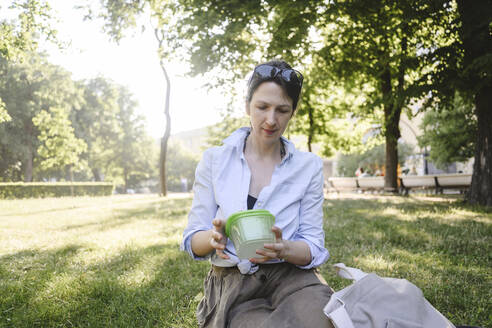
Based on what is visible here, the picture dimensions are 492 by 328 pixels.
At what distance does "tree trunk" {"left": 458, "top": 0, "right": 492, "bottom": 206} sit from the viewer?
25.0 feet

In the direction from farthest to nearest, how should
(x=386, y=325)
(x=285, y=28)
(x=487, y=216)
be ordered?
(x=285, y=28) < (x=487, y=216) < (x=386, y=325)

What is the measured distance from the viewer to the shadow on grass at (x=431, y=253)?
3252mm

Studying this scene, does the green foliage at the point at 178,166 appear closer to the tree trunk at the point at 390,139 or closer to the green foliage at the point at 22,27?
the tree trunk at the point at 390,139

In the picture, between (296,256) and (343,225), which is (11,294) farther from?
(343,225)

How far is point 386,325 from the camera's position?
145 cm

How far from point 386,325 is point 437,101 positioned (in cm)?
1003

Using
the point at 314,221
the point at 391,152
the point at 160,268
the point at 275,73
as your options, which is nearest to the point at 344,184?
the point at 391,152

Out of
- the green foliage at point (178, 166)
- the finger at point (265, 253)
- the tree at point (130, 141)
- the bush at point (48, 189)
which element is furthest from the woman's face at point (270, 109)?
the green foliage at point (178, 166)

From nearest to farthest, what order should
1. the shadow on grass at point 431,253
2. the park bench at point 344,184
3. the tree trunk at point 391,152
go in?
1. the shadow on grass at point 431,253
2. the tree trunk at point 391,152
3. the park bench at point 344,184

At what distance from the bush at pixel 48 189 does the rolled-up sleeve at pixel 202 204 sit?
20.5 m

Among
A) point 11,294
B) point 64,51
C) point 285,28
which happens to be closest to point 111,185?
point 64,51

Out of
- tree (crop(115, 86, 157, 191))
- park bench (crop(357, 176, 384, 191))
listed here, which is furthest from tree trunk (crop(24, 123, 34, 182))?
park bench (crop(357, 176, 384, 191))

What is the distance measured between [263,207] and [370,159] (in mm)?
39967

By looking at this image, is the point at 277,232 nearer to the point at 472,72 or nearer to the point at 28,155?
the point at 472,72
